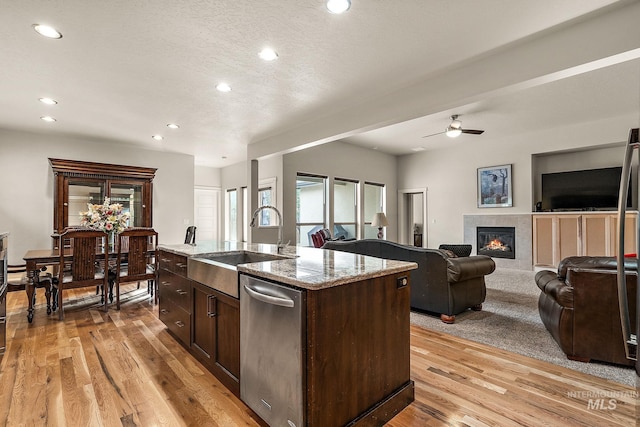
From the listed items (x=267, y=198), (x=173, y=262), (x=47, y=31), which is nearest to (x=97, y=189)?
(x=267, y=198)

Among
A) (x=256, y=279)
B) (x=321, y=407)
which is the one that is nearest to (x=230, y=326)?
(x=256, y=279)

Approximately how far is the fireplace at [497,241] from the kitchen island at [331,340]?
19.7 feet

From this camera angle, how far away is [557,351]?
2.61 meters

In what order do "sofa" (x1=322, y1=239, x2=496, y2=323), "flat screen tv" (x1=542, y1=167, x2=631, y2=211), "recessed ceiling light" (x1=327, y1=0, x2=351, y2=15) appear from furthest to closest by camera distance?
"flat screen tv" (x1=542, y1=167, x2=631, y2=211), "sofa" (x1=322, y1=239, x2=496, y2=323), "recessed ceiling light" (x1=327, y1=0, x2=351, y2=15)

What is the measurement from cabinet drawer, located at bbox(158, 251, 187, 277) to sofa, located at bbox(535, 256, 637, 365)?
3.13 meters

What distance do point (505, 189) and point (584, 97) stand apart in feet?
8.74

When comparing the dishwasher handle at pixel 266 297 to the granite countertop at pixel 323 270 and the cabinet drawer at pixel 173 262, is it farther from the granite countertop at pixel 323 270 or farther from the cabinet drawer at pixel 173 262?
the cabinet drawer at pixel 173 262

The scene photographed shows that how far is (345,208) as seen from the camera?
778 centimetres

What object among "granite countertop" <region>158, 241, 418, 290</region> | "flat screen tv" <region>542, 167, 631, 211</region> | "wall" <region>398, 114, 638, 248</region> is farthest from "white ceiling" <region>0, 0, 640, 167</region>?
"granite countertop" <region>158, 241, 418, 290</region>

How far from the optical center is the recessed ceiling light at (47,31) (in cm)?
241

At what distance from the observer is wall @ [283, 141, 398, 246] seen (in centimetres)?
650

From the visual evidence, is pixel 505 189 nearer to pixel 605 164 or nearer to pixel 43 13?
pixel 605 164

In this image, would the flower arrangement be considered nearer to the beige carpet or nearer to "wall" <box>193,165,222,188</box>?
the beige carpet

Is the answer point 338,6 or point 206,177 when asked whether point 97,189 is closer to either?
point 206,177
